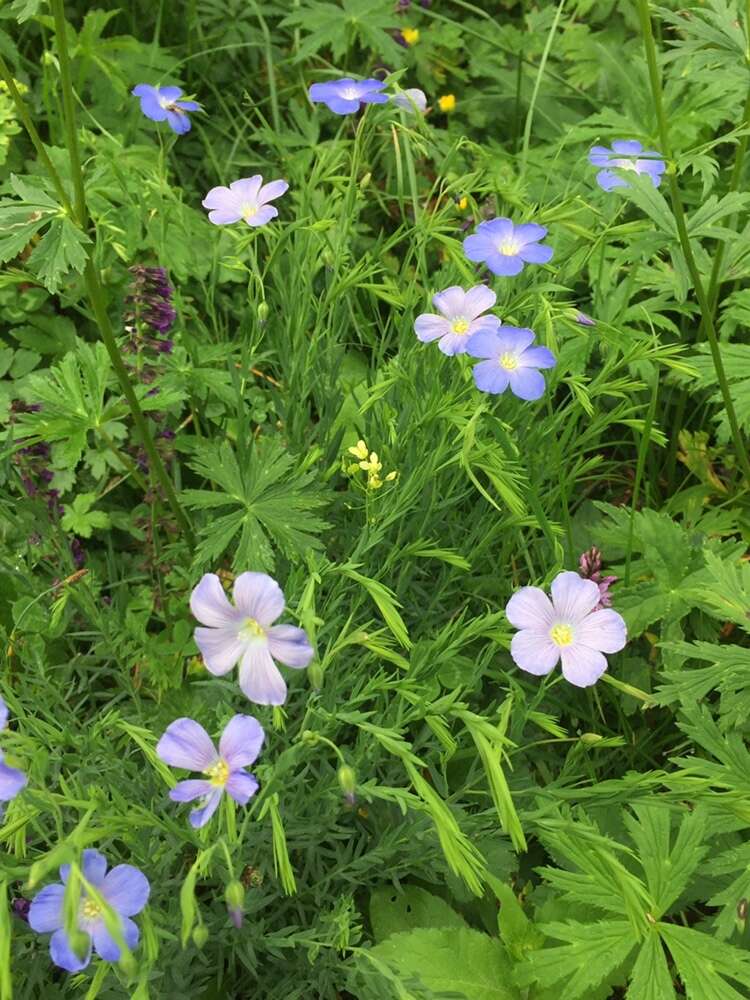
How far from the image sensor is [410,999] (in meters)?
1.24

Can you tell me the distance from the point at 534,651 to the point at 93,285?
1.00 meters

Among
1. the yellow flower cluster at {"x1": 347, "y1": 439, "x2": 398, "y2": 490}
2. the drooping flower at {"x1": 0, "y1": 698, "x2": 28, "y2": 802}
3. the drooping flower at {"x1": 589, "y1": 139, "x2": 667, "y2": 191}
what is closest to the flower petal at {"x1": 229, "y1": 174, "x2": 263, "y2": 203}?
the yellow flower cluster at {"x1": 347, "y1": 439, "x2": 398, "y2": 490}

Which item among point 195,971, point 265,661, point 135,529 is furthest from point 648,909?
point 135,529

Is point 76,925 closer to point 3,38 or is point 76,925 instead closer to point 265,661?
point 265,661

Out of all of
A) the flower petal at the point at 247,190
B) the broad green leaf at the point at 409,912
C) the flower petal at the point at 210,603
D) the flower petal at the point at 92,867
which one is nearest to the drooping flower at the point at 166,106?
the flower petal at the point at 247,190

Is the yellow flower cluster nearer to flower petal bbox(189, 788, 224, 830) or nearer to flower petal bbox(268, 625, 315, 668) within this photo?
flower petal bbox(268, 625, 315, 668)

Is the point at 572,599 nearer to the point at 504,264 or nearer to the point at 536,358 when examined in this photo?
the point at 536,358

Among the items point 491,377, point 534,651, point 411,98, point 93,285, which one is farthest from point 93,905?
point 411,98

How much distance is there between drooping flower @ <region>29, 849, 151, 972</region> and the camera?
1.08 m

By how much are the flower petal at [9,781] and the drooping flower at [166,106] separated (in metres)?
1.36

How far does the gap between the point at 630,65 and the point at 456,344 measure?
2001 millimetres

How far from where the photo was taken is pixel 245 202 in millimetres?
1759

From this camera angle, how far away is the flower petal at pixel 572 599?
1442 mm

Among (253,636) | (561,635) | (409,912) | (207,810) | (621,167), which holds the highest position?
(621,167)
